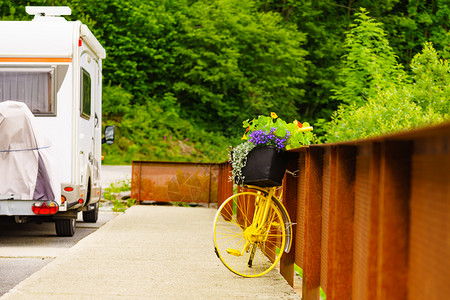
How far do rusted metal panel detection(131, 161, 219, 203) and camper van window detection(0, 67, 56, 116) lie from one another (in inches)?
388

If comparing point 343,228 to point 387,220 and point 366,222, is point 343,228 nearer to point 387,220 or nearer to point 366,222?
point 366,222

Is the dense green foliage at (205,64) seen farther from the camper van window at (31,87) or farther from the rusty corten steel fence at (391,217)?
the rusty corten steel fence at (391,217)

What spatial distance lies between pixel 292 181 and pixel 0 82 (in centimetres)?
525

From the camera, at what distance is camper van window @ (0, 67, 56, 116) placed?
10930mm

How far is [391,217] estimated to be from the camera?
10.9 feet

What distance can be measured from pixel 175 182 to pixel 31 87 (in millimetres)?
10095

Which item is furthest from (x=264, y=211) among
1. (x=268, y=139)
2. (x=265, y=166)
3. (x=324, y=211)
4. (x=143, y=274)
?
(x=324, y=211)

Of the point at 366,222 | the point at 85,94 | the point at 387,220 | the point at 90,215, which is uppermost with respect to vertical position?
the point at 85,94

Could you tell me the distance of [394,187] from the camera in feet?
10.9

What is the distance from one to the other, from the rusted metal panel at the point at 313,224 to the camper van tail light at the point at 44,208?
210 inches

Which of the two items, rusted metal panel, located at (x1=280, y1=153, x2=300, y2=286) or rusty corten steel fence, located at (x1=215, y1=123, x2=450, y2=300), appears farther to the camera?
rusted metal panel, located at (x1=280, y1=153, x2=300, y2=286)

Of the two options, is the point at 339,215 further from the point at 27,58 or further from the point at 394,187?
the point at 27,58

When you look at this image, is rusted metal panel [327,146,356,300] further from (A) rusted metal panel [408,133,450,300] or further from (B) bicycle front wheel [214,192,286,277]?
(B) bicycle front wheel [214,192,286,277]

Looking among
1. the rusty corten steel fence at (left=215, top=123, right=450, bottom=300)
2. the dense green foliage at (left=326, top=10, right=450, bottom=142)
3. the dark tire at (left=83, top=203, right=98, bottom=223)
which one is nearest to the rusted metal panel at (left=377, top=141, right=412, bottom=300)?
the rusty corten steel fence at (left=215, top=123, right=450, bottom=300)
